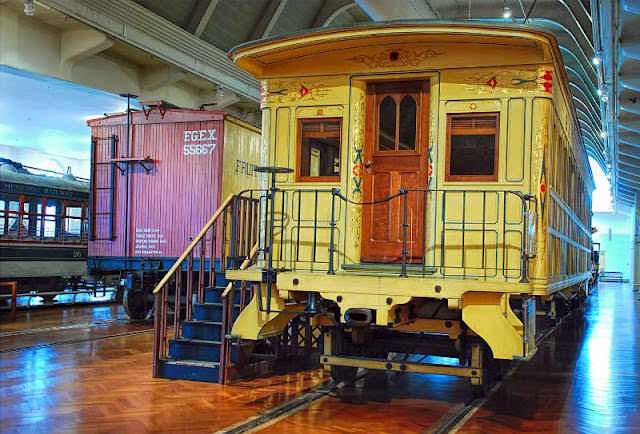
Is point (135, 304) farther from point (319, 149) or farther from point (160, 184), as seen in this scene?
point (319, 149)

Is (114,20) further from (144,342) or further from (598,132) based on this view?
(598,132)

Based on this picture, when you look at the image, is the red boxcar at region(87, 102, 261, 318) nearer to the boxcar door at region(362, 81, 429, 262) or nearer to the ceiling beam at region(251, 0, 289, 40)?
the ceiling beam at region(251, 0, 289, 40)

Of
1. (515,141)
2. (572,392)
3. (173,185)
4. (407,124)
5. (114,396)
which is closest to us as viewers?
(515,141)

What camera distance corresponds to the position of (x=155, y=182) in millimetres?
13258

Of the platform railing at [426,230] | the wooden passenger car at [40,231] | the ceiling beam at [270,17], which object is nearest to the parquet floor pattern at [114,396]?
the platform railing at [426,230]

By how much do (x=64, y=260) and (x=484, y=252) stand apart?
12907 millimetres

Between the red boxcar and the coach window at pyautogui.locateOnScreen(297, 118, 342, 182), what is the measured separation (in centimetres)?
550

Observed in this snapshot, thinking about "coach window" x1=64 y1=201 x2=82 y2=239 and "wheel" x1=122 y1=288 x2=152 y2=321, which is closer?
"wheel" x1=122 y1=288 x2=152 y2=321

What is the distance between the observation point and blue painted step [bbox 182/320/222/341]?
8.24 m

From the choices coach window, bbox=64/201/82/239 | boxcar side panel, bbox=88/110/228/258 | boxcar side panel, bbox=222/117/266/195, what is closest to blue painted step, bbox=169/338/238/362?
boxcar side panel, bbox=88/110/228/258

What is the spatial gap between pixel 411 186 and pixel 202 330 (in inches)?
125

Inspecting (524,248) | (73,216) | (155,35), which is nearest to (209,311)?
(524,248)

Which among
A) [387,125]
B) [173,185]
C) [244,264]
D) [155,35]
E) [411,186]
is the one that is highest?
[155,35]

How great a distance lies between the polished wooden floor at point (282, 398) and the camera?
6105 millimetres
